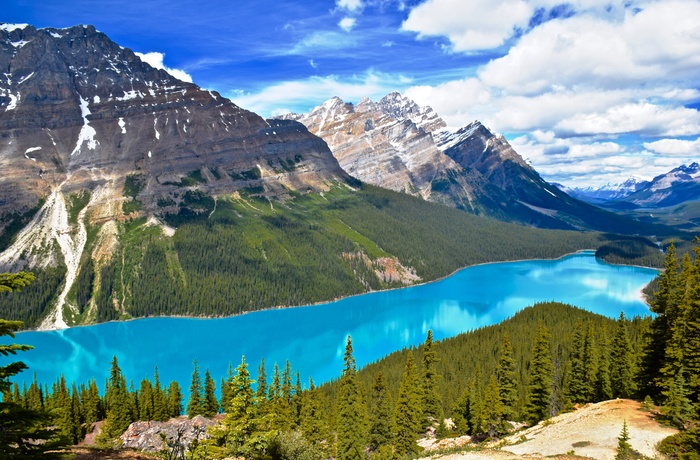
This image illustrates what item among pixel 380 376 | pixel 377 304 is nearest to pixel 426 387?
pixel 380 376

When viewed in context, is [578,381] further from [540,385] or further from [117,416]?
[117,416]

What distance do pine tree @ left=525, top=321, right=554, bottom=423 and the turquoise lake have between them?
200 feet

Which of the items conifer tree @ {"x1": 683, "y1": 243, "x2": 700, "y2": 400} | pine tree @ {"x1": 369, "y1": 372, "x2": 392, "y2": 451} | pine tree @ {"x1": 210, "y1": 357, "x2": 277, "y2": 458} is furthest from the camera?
pine tree @ {"x1": 369, "y1": 372, "x2": 392, "y2": 451}

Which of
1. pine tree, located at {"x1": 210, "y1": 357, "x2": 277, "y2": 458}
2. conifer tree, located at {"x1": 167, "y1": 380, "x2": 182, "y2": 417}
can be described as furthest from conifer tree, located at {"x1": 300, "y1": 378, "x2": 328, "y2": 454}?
pine tree, located at {"x1": 210, "y1": 357, "x2": 277, "y2": 458}

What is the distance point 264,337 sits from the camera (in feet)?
492

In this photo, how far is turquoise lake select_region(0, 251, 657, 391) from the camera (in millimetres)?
123562

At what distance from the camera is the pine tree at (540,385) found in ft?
195

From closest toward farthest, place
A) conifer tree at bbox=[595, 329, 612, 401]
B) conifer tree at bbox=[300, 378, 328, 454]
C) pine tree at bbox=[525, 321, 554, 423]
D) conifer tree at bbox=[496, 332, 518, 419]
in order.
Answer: conifer tree at bbox=[300, 378, 328, 454] < pine tree at bbox=[525, 321, 554, 423] < conifer tree at bbox=[595, 329, 612, 401] < conifer tree at bbox=[496, 332, 518, 419]

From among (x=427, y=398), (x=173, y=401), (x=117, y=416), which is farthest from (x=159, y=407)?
(x=427, y=398)

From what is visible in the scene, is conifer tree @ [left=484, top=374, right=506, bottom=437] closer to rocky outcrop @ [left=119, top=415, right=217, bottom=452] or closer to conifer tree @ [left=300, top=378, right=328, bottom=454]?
conifer tree @ [left=300, top=378, right=328, bottom=454]

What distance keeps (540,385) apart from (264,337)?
104551mm

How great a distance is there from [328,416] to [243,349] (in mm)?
71098

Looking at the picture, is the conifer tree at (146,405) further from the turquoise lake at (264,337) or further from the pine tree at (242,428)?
the pine tree at (242,428)

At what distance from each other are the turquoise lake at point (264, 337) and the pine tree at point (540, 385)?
6104cm
